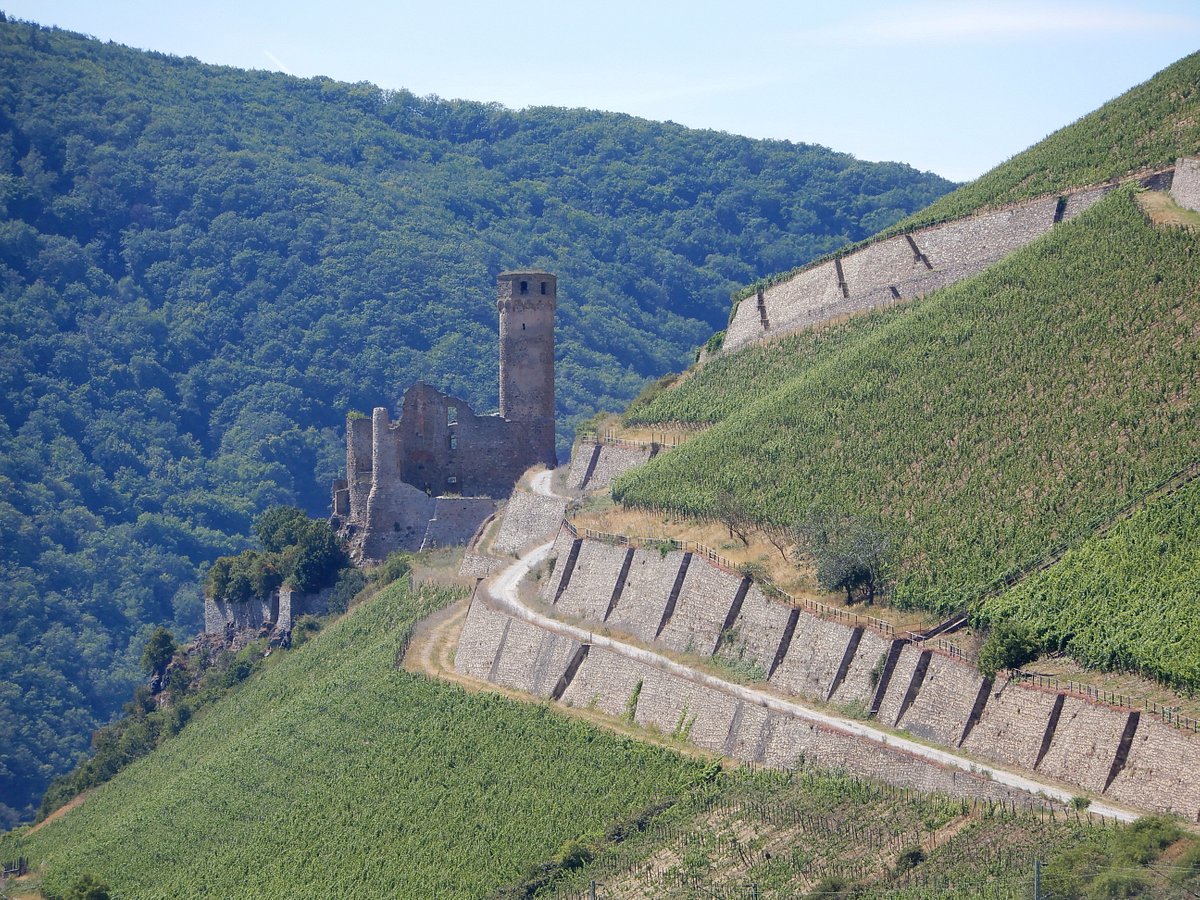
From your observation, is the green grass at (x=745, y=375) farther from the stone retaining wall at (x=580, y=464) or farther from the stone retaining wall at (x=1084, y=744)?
the stone retaining wall at (x=1084, y=744)

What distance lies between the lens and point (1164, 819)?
113 feet

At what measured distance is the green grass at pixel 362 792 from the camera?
148 feet

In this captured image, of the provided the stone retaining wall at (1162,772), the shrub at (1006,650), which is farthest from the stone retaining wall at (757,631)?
the stone retaining wall at (1162,772)

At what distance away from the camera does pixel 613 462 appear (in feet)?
219

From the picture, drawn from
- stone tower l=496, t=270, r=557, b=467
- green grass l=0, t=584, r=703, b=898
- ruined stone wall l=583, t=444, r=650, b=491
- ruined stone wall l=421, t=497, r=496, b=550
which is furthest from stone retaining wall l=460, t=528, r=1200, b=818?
stone tower l=496, t=270, r=557, b=467

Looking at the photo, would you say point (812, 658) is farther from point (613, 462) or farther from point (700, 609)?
point (613, 462)

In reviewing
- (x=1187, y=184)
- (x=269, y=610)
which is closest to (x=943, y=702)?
(x=1187, y=184)

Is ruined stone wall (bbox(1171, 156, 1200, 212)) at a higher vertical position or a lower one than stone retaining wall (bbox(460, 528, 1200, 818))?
higher

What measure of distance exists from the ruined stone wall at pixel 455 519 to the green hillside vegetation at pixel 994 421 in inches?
334

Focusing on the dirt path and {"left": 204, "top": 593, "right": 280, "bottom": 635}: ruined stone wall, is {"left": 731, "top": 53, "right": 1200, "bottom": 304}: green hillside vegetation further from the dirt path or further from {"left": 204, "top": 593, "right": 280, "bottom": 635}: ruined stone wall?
the dirt path

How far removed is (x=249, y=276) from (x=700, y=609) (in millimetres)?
99280

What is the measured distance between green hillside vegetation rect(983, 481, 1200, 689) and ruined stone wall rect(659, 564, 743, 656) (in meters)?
7.23

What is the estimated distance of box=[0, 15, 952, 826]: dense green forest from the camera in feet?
391

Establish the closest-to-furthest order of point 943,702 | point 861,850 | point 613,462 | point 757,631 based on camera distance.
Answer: point 861,850
point 943,702
point 757,631
point 613,462
